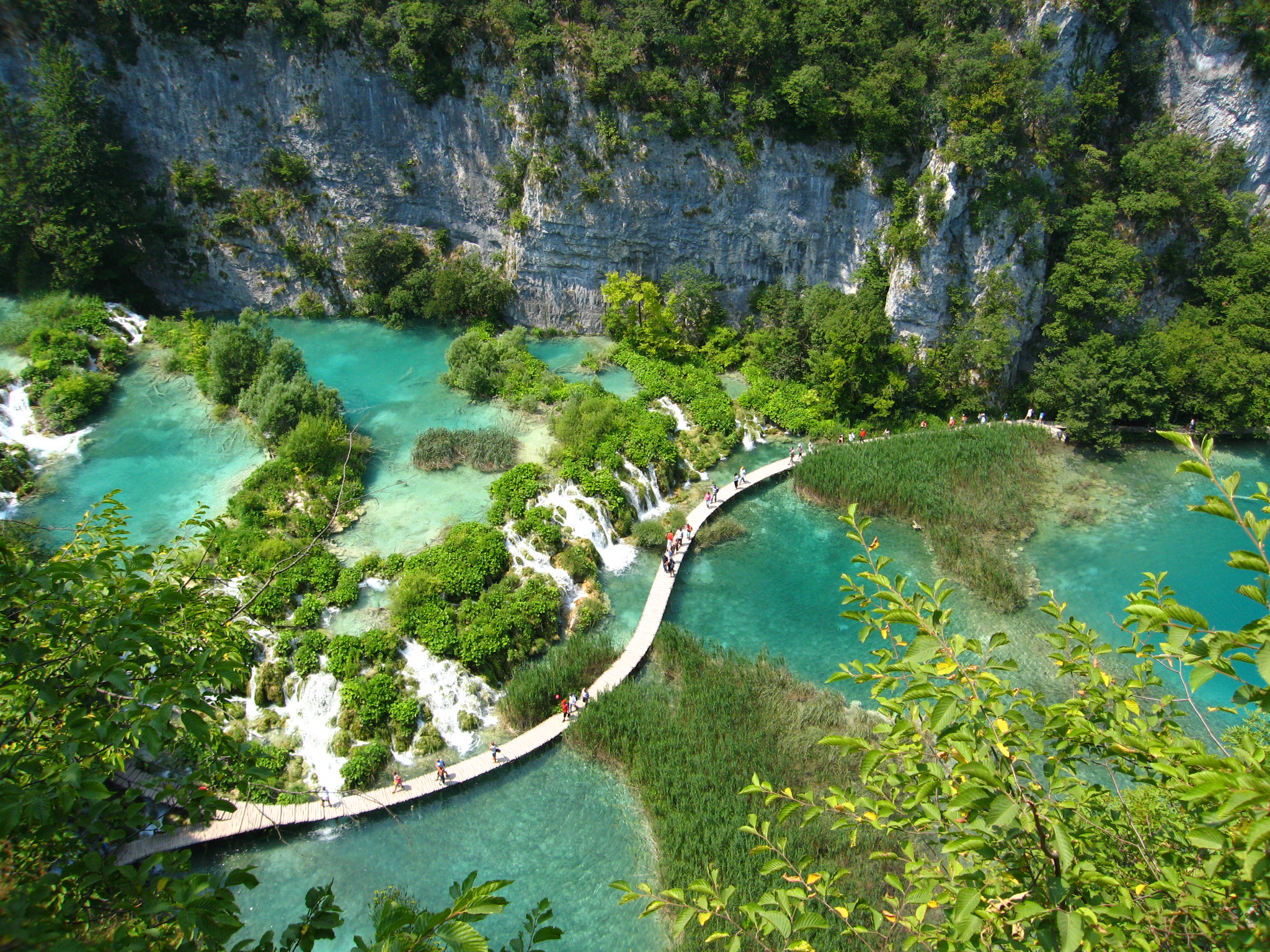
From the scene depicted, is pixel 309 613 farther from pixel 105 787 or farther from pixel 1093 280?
pixel 1093 280

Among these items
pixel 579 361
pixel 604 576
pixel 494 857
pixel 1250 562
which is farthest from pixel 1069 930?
pixel 579 361

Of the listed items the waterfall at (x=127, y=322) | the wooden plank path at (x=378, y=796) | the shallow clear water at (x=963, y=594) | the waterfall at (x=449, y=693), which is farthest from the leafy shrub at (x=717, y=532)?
the waterfall at (x=127, y=322)

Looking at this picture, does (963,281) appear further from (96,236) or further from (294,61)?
(96,236)

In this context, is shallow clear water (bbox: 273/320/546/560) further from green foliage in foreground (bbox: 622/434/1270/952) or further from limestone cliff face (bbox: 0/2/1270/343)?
green foliage in foreground (bbox: 622/434/1270/952)

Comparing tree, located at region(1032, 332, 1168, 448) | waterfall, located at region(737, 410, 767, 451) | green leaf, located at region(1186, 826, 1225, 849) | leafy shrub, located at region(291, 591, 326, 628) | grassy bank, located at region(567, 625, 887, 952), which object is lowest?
grassy bank, located at region(567, 625, 887, 952)

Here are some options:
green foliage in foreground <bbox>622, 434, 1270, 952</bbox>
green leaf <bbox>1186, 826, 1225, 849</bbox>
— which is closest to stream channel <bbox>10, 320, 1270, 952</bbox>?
green foliage in foreground <bbox>622, 434, 1270, 952</bbox>

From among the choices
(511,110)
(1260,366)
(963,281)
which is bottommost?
(1260,366)

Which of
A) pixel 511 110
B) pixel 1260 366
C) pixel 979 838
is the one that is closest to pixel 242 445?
pixel 511 110

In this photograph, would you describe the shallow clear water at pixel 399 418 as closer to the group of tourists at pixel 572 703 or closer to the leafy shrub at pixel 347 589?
the leafy shrub at pixel 347 589
